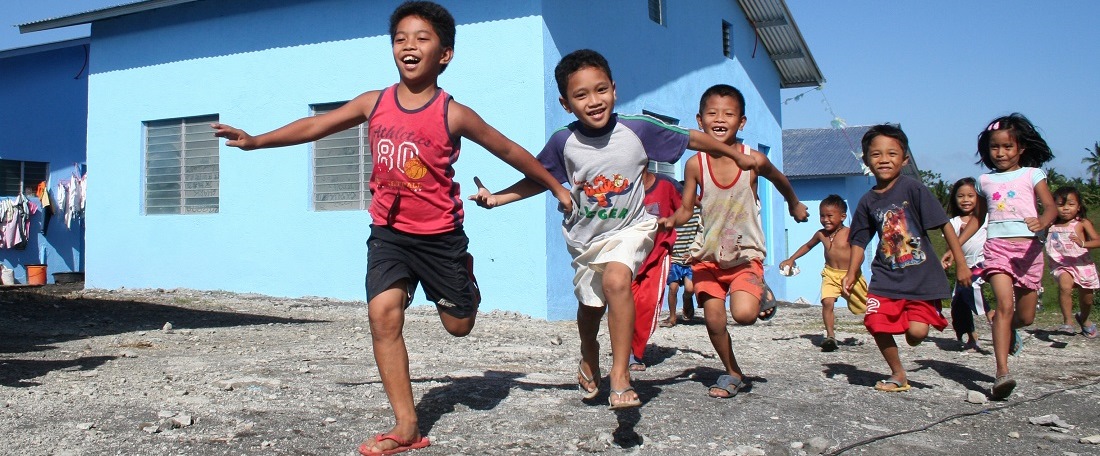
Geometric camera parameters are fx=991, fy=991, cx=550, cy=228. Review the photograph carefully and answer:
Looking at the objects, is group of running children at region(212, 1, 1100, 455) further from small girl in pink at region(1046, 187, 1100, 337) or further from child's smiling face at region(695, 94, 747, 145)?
small girl in pink at region(1046, 187, 1100, 337)

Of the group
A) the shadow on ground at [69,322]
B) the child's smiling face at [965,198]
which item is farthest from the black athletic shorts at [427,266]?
the child's smiling face at [965,198]

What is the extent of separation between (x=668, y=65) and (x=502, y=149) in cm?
1029

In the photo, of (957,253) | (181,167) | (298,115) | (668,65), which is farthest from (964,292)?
(181,167)

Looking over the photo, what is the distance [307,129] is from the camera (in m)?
4.24

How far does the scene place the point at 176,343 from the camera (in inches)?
285

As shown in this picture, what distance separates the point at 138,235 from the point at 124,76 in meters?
2.34

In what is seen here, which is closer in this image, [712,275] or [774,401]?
[774,401]

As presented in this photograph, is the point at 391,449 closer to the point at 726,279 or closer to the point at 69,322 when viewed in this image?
the point at 726,279

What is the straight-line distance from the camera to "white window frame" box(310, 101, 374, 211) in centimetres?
1219

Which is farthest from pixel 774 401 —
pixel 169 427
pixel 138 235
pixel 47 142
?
pixel 47 142

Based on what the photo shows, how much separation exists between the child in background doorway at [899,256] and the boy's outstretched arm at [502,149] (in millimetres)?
2224

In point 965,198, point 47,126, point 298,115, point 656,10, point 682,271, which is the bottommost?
point 682,271

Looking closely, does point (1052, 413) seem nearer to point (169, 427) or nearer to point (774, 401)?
point (774, 401)

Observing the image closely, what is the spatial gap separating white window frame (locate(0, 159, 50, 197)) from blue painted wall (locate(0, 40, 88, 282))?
0.42ft
